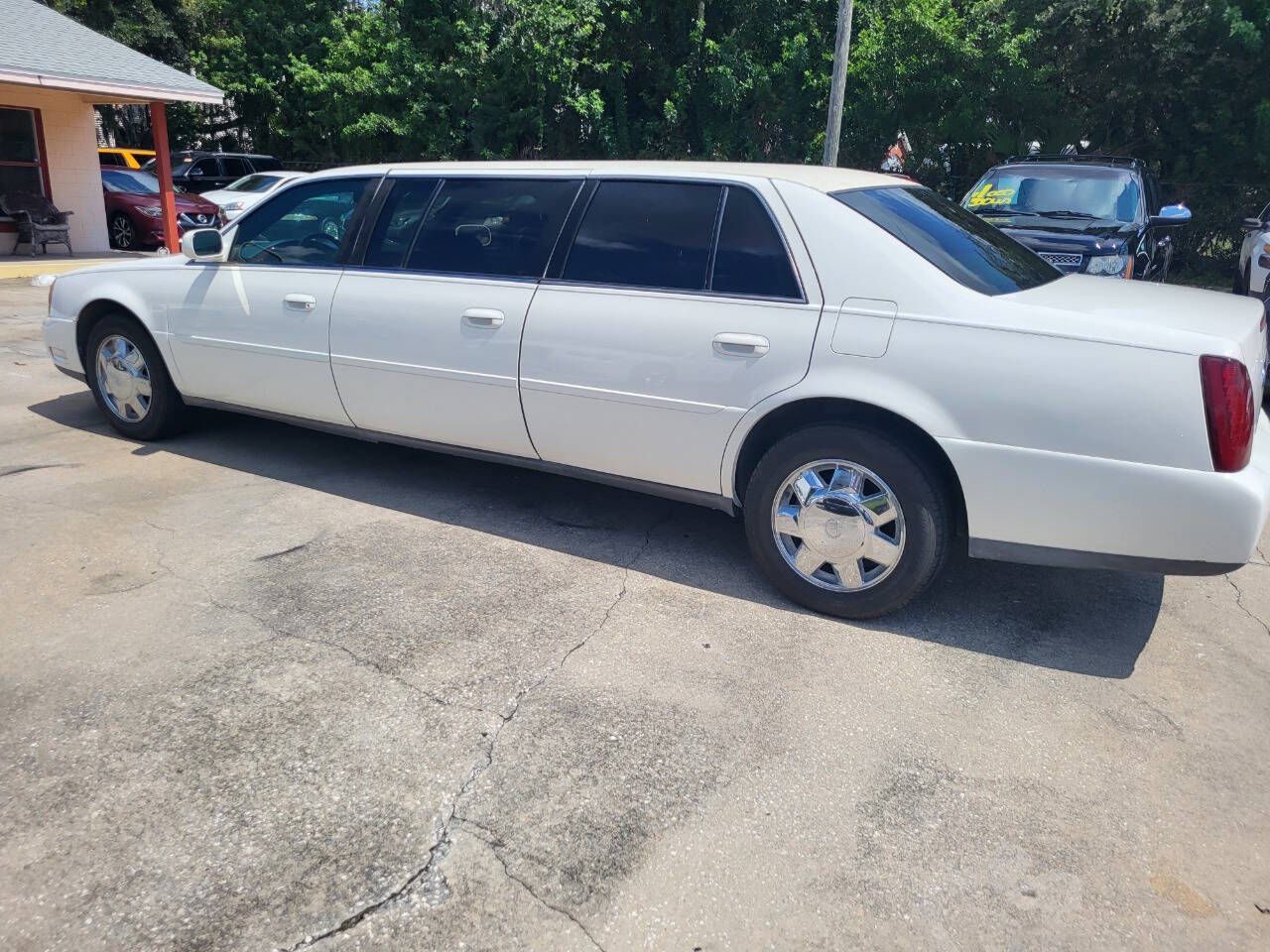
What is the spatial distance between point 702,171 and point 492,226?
1069mm

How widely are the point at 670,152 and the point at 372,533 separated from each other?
1728 centimetres

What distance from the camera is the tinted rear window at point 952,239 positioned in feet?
12.6

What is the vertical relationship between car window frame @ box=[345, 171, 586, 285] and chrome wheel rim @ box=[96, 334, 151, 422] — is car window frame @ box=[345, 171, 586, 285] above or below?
above

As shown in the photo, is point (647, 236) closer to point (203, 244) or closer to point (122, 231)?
point (203, 244)

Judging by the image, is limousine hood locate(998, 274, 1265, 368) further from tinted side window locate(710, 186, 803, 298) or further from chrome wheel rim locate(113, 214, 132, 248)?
chrome wheel rim locate(113, 214, 132, 248)

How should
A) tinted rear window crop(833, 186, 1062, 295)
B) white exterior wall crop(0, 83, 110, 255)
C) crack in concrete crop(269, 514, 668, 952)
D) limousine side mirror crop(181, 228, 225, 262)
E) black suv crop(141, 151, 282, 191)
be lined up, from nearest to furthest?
crack in concrete crop(269, 514, 668, 952) < tinted rear window crop(833, 186, 1062, 295) < limousine side mirror crop(181, 228, 225, 262) < white exterior wall crop(0, 83, 110, 255) < black suv crop(141, 151, 282, 191)

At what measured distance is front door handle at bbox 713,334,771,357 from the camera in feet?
12.7

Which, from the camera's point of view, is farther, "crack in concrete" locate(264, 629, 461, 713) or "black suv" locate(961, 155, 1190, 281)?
"black suv" locate(961, 155, 1190, 281)

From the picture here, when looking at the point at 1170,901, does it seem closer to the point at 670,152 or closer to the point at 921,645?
the point at 921,645

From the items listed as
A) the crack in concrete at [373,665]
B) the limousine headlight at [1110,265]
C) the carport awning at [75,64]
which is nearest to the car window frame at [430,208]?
the crack in concrete at [373,665]

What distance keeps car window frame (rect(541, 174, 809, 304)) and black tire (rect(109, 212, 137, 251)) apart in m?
16.5

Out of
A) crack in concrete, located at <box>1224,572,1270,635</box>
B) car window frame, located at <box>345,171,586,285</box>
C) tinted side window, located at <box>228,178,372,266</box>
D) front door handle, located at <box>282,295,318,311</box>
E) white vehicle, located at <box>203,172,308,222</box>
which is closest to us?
crack in concrete, located at <box>1224,572,1270,635</box>

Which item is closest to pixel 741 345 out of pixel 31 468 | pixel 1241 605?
pixel 1241 605

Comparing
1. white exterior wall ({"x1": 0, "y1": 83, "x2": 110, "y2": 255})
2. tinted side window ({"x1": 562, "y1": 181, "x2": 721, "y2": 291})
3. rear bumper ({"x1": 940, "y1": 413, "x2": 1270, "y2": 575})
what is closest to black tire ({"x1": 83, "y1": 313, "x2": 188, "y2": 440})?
tinted side window ({"x1": 562, "y1": 181, "x2": 721, "y2": 291})
